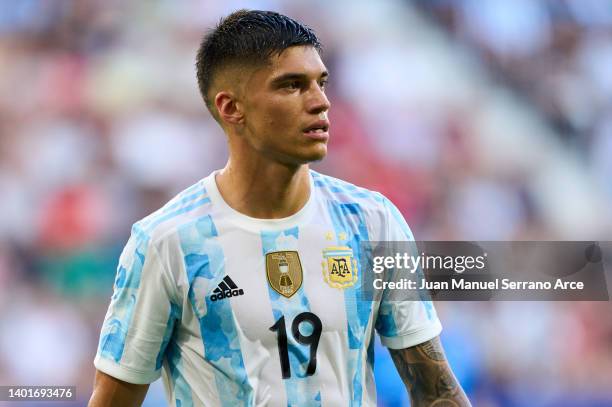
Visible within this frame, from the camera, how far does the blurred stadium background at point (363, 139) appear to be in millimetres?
4328

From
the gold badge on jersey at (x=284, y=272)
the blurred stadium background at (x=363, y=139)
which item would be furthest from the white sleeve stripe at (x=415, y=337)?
the blurred stadium background at (x=363, y=139)

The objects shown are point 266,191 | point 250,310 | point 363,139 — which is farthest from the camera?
point 363,139

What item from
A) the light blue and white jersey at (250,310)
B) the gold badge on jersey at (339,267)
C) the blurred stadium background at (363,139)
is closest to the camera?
the light blue and white jersey at (250,310)

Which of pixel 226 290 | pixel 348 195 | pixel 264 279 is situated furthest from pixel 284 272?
pixel 348 195

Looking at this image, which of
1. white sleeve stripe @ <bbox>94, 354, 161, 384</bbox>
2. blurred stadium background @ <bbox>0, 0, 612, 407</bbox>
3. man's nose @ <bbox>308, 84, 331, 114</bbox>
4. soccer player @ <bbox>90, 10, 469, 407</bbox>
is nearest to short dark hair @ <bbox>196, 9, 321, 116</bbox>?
soccer player @ <bbox>90, 10, 469, 407</bbox>

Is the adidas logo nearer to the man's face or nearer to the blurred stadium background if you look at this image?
the man's face

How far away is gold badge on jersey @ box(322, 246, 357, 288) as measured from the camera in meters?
2.37

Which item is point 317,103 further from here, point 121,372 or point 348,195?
point 121,372

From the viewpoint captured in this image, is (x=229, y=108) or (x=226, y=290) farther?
(x=229, y=108)

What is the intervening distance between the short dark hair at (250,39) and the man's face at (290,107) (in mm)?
27

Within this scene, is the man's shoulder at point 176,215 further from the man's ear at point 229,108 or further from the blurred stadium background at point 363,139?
the blurred stadium background at point 363,139

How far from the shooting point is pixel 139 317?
232cm

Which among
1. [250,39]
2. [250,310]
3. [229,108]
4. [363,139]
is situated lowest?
[250,310]

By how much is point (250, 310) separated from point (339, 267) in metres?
0.27
